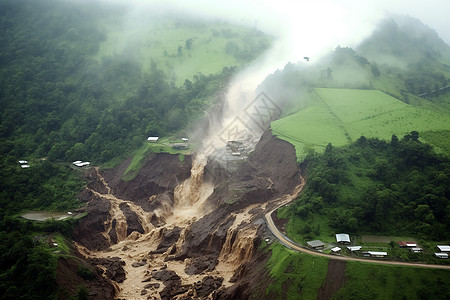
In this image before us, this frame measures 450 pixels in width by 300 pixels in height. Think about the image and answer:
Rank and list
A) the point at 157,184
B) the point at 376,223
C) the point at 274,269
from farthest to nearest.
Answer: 1. the point at 157,184
2. the point at 376,223
3. the point at 274,269

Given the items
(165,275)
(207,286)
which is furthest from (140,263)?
(207,286)

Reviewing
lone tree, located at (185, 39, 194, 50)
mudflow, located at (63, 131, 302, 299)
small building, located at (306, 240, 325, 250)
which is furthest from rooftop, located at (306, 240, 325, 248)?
lone tree, located at (185, 39, 194, 50)

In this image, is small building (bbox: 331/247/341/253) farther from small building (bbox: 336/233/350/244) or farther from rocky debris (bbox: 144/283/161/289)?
rocky debris (bbox: 144/283/161/289)

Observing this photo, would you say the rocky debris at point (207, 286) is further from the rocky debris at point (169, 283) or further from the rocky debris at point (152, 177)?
the rocky debris at point (152, 177)

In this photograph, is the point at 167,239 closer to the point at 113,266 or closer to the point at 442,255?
the point at 113,266

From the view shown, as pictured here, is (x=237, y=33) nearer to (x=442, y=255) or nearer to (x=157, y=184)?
(x=157, y=184)

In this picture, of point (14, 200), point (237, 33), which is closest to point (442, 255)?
point (14, 200)

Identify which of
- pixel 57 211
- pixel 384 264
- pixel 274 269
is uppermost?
pixel 384 264
